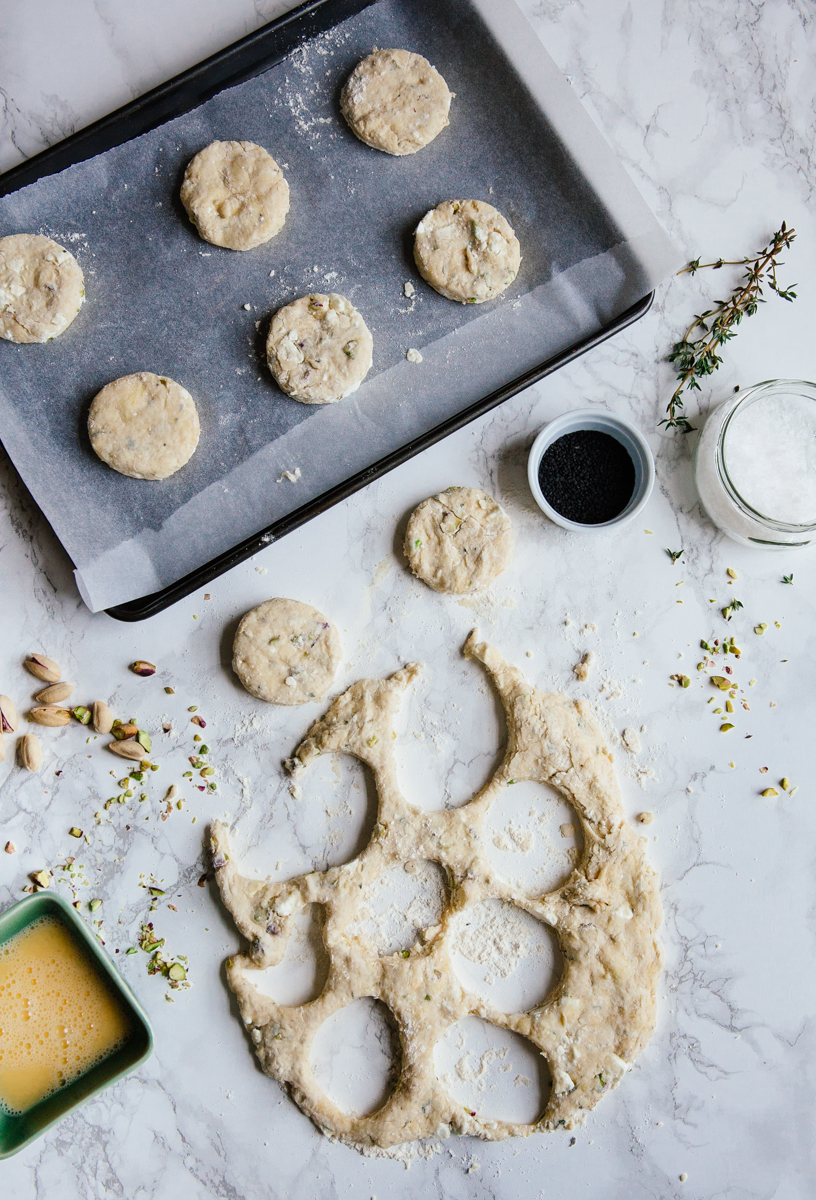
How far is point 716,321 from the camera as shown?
6.11 ft

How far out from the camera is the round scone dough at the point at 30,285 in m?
1.72

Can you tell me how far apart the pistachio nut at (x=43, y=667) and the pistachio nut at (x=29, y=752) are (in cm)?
13

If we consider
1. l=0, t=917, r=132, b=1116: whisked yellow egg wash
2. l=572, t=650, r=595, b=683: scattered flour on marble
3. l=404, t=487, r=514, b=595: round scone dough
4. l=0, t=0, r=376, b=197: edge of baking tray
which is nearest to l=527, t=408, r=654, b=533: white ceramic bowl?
l=404, t=487, r=514, b=595: round scone dough

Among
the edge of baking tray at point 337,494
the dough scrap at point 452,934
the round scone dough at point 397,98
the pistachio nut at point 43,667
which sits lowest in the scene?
the dough scrap at point 452,934

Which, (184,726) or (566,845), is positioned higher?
(184,726)

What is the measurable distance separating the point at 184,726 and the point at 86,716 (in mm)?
206

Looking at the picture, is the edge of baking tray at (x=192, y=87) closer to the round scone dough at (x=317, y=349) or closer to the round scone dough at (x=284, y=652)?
the round scone dough at (x=317, y=349)

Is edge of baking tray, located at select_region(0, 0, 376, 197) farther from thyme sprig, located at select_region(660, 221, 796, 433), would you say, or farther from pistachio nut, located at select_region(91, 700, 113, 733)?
pistachio nut, located at select_region(91, 700, 113, 733)

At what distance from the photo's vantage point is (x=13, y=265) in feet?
5.65

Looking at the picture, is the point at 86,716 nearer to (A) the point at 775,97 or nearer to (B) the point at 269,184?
(B) the point at 269,184

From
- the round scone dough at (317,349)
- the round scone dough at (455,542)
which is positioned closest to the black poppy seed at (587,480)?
the round scone dough at (455,542)

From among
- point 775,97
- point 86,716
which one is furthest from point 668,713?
point 775,97

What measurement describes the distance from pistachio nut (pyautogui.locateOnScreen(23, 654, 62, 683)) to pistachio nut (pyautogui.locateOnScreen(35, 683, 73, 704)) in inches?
0.8

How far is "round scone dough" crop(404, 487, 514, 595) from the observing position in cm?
183
